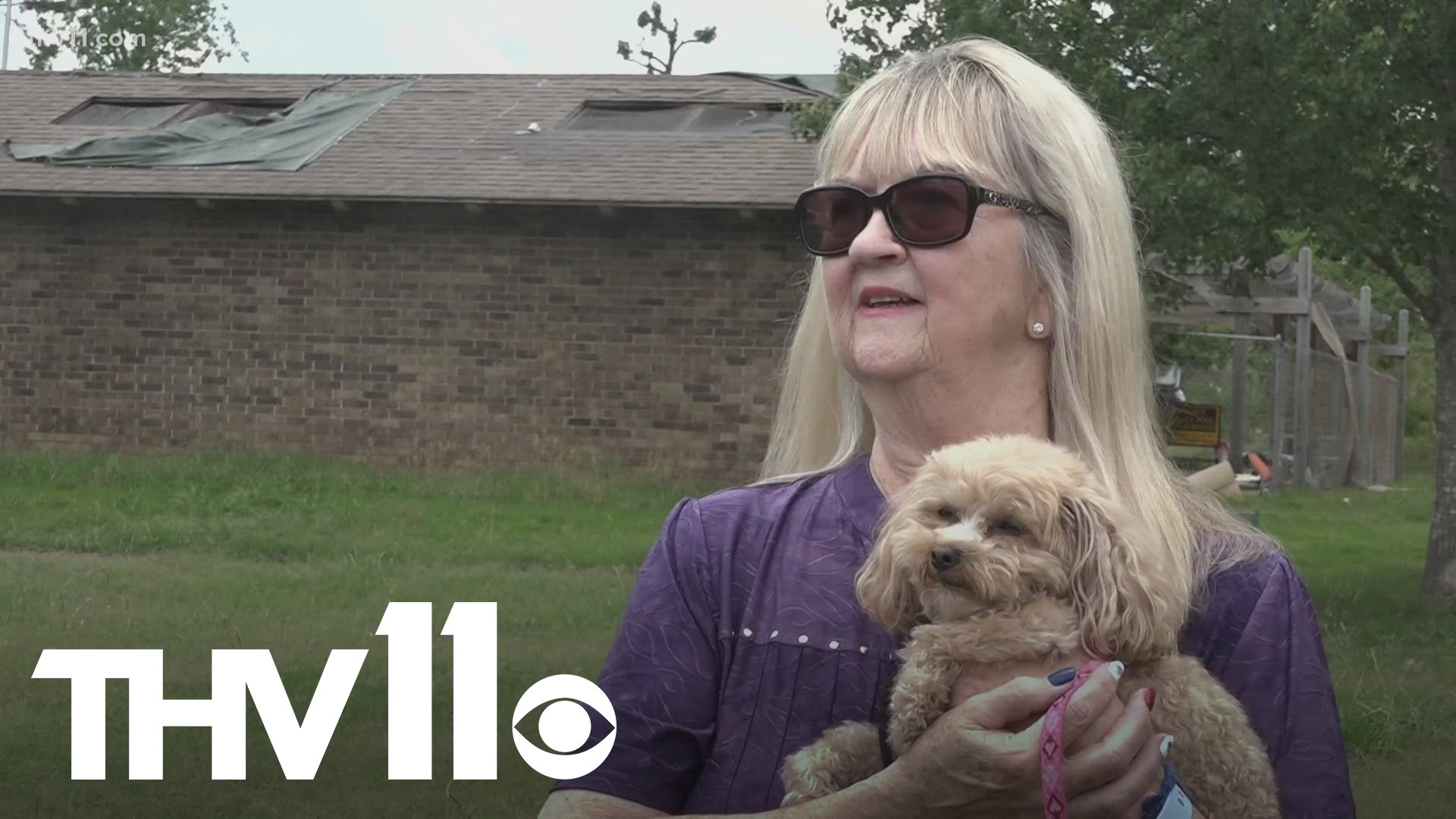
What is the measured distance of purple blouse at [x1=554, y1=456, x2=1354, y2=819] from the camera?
7.72ft

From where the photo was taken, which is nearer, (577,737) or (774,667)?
(774,667)

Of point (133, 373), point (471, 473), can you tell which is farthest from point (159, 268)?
point (471, 473)

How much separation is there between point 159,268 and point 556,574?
9.82 meters

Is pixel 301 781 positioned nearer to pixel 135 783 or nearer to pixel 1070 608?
pixel 135 783

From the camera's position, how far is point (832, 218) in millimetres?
2518

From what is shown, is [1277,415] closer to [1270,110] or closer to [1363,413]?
[1363,413]

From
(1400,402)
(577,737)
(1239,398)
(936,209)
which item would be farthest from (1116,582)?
(1400,402)

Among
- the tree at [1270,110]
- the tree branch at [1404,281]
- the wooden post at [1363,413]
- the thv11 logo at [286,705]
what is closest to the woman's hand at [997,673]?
the thv11 logo at [286,705]

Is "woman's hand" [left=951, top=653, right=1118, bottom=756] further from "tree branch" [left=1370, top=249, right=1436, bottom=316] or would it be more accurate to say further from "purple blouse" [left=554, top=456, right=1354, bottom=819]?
"tree branch" [left=1370, top=249, right=1436, bottom=316]

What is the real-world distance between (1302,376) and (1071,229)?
23054 mm

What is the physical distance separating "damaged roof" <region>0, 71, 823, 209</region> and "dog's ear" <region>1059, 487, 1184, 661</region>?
15.4 m

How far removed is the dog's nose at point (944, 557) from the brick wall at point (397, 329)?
1671 centimetres

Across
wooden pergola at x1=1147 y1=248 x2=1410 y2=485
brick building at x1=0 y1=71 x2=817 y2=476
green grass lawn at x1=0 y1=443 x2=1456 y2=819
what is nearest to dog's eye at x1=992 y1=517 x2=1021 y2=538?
green grass lawn at x1=0 y1=443 x2=1456 y2=819

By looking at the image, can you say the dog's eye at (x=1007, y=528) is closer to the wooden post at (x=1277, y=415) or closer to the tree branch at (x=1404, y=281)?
the tree branch at (x=1404, y=281)
